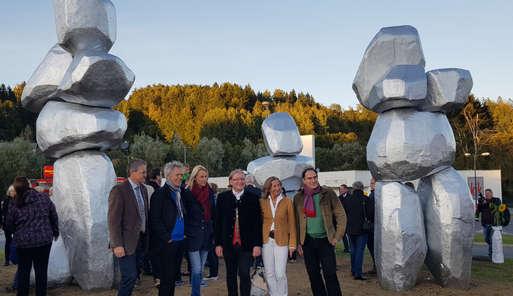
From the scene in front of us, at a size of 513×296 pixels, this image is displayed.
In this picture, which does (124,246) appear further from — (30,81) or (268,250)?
(30,81)

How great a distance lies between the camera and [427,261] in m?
8.62

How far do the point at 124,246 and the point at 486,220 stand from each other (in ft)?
30.8

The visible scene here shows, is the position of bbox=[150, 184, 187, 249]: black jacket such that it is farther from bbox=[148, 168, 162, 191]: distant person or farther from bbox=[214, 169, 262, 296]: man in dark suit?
bbox=[148, 168, 162, 191]: distant person

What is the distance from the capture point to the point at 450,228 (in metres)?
8.24

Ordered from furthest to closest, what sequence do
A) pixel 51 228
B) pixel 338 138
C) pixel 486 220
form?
pixel 338 138 → pixel 486 220 → pixel 51 228

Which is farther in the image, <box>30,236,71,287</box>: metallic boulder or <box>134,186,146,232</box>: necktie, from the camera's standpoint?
<box>30,236,71,287</box>: metallic boulder

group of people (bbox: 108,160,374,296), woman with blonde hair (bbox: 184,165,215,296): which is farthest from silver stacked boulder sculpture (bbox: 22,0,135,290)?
group of people (bbox: 108,160,374,296)

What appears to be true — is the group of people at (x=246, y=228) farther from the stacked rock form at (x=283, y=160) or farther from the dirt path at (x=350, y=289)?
the stacked rock form at (x=283, y=160)

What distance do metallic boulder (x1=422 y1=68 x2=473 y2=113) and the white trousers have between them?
3.69 metres

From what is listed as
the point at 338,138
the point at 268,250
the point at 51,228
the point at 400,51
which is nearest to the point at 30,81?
the point at 51,228

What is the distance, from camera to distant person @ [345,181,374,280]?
9398 millimetres

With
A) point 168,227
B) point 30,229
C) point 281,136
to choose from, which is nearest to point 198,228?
point 168,227

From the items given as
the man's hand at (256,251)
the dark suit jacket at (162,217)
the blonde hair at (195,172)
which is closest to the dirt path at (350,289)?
the blonde hair at (195,172)

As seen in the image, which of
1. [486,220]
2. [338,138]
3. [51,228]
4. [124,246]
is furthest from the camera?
[338,138]
